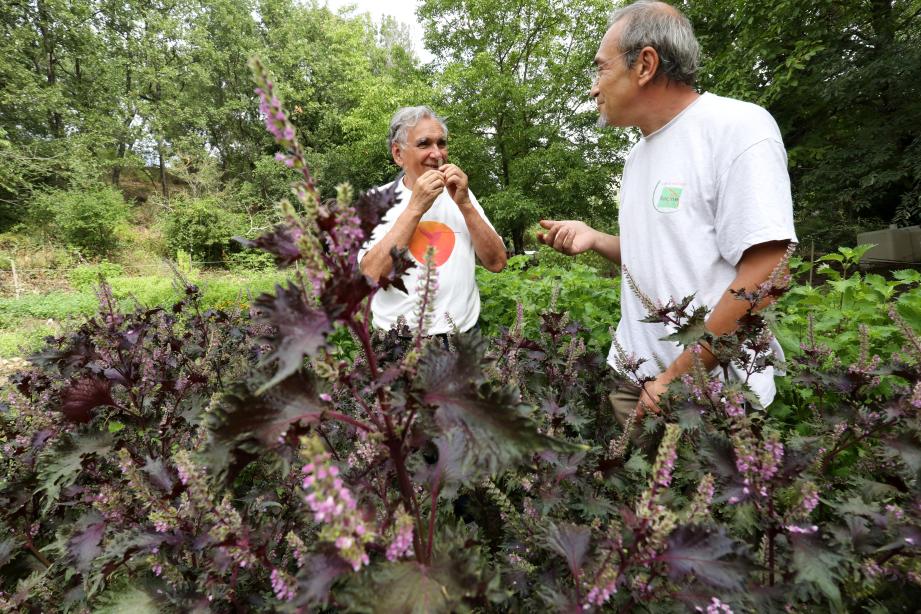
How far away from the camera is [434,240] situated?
3.06 meters

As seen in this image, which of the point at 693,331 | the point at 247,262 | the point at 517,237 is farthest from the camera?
the point at 247,262

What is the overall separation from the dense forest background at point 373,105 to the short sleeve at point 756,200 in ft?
31.1

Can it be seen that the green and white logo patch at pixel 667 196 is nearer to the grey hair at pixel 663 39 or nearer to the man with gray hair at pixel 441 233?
the grey hair at pixel 663 39

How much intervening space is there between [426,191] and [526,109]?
1887cm

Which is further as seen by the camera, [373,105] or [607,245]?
[373,105]

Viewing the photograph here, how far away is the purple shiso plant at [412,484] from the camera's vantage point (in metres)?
0.69

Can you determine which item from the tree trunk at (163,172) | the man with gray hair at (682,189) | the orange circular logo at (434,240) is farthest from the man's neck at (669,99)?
the tree trunk at (163,172)

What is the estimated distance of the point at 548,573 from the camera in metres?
1.03

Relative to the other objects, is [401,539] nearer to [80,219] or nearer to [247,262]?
[247,262]

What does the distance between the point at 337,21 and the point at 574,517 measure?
1478 inches

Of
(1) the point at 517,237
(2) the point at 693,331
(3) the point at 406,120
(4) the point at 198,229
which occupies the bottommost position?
(1) the point at 517,237

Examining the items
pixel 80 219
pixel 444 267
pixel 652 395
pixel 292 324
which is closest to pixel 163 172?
pixel 80 219

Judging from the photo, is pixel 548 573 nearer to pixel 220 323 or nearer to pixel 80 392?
pixel 80 392

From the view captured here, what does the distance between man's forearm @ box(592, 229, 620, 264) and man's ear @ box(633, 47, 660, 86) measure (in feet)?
2.68
